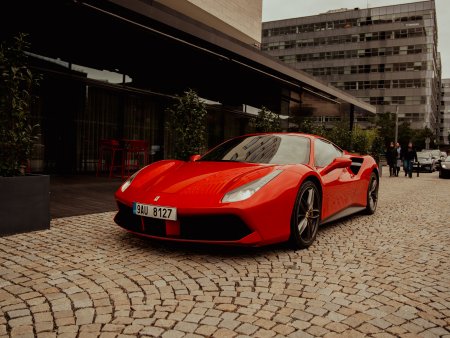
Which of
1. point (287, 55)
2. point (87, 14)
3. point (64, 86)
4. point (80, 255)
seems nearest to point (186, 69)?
point (64, 86)

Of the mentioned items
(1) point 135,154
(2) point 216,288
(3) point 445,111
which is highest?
(3) point 445,111

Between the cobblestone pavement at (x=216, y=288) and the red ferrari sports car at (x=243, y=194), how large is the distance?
26 cm

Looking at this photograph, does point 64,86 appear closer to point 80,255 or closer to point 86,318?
point 80,255

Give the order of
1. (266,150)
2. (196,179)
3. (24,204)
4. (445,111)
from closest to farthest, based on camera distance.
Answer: (196,179), (24,204), (266,150), (445,111)

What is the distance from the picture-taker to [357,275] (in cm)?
320

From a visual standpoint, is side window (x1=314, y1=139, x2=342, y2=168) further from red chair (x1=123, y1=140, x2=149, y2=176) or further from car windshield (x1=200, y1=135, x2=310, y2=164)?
red chair (x1=123, y1=140, x2=149, y2=176)

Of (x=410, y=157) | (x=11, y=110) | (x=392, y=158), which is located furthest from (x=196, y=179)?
(x=392, y=158)

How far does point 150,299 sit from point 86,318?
434mm

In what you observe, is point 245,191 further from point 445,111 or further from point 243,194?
point 445,111

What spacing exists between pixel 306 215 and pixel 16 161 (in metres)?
3.21

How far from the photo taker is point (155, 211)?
3438 millimetres


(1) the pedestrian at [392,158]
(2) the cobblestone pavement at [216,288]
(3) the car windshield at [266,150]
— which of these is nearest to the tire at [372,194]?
(2) the cobblestone pavement at [216,288]

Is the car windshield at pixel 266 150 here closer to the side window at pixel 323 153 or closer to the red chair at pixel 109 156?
the side window at pixel 323 153

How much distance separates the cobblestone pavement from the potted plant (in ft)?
0.69
